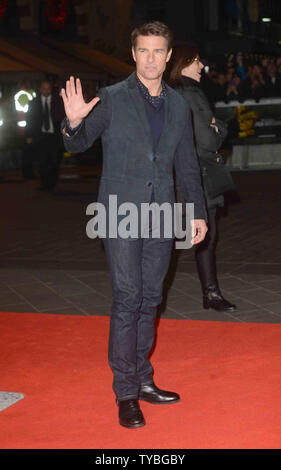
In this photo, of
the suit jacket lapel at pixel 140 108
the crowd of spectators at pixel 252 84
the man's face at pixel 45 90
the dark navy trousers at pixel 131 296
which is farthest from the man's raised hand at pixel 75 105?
the crowd of spectators at pixel 252 84

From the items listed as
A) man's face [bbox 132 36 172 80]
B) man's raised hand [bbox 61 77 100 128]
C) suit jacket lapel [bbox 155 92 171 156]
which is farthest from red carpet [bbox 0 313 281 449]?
man's face [bbox 132 36 172 80]

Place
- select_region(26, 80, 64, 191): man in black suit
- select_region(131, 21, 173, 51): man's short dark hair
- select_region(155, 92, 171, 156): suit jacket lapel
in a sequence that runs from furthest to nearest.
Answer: select_region(26, 80, 64, 191): man in black suit
select_region(155, 92, 171, 156): suit jacket lapel
select_region(131, 21, 173, 51): man's short dark hair

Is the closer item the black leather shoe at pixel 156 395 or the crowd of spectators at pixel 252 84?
the black leather shoe at pixel 156 395

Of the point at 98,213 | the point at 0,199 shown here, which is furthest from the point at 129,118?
the point at 0,199

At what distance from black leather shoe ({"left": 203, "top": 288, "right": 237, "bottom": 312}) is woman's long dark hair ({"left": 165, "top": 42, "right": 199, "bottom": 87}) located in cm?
166

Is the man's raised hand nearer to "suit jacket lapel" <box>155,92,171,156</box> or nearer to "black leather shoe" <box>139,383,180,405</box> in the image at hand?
"suit jacket lapel" <box>155,92,171,156</box>

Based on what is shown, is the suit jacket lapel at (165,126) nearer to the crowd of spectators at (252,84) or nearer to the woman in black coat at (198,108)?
the woman in black coat at (198,108)

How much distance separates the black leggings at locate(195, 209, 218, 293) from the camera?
621 centimetres

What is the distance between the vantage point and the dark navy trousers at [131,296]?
155 inches

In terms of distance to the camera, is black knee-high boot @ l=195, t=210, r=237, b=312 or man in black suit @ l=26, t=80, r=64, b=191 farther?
A: man in black suit @ l=26, t=80, r=64, b=191

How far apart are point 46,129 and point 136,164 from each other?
1116 cm

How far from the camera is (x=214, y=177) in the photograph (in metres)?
5.97

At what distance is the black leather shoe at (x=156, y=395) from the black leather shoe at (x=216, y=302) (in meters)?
2.05

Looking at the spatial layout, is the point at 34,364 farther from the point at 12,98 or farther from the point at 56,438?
the point at 12,98
